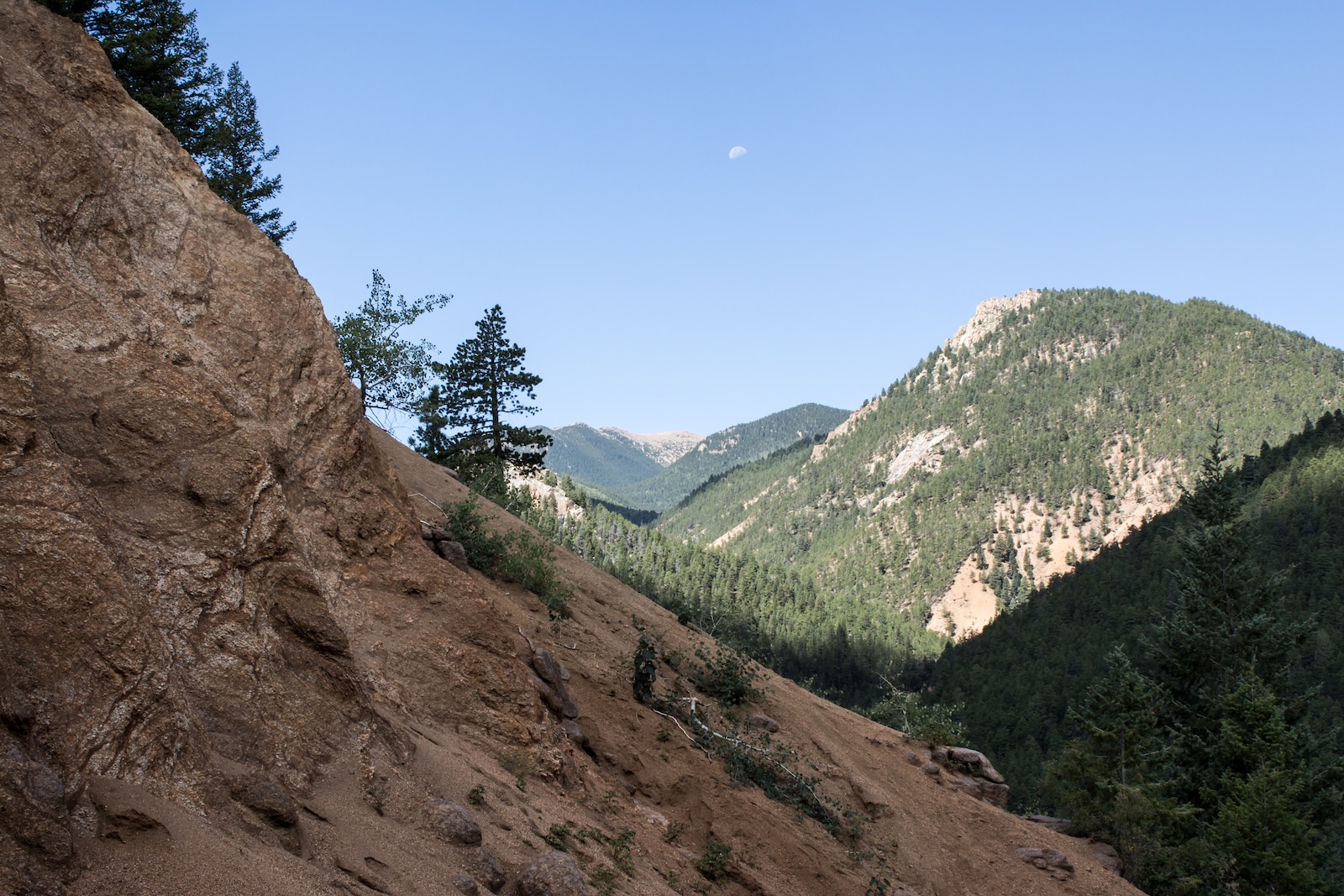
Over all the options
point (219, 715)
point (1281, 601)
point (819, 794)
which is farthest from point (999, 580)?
point (219, 715)

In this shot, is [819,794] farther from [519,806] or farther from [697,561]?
[697,561]

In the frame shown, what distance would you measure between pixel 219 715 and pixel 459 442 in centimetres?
2894

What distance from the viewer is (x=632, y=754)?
1427 cm

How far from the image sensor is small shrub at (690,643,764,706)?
1855 cm

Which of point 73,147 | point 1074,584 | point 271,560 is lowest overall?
point 271,560

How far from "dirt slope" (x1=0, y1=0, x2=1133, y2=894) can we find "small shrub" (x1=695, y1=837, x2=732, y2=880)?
0.27m

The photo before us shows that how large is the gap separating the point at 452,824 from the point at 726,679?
10646 millimetres

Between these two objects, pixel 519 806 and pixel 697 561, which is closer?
pixel 519 806

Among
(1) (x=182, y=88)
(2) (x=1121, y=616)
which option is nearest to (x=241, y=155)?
(1) (x=182, y=88)

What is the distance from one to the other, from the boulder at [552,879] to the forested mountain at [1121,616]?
66590 millimetres

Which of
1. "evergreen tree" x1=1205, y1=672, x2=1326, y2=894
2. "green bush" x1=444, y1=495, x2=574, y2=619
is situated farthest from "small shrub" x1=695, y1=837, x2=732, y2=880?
"evergreen tree" x1=1205, y1=672, x2=1326, y2=894

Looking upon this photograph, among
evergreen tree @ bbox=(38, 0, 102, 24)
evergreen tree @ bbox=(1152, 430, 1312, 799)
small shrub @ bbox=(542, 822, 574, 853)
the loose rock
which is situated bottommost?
small shrub @ bbox=(542, 822, 574, 853)

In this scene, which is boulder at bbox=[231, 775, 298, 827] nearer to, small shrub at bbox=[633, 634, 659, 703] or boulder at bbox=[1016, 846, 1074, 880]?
small shrub at bbox=[633, 634, 659, 703]

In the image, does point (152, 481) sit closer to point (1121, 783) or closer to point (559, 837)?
point (559, 837)
